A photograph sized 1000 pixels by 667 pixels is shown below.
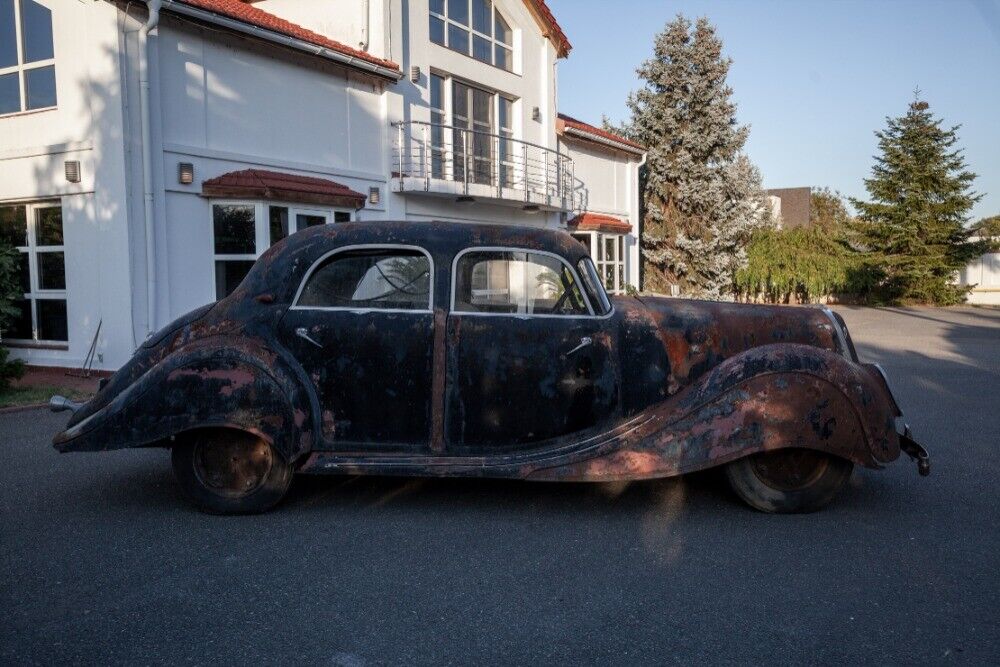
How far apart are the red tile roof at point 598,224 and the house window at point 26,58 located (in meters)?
13.9

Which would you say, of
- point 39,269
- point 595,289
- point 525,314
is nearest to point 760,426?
point 595,289

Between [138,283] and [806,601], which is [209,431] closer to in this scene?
[806,601]

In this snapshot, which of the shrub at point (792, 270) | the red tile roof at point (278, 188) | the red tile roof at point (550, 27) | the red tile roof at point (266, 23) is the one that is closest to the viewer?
the red tile roof at point (266, 23)

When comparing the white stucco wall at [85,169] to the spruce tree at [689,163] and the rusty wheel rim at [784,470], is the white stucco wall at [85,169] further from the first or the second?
the spruce tree at [689,163]

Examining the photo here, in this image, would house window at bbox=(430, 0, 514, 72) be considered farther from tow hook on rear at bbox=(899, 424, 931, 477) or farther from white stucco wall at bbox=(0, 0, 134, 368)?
tow hook on rear at bbox=(899, 424, 931, 477)

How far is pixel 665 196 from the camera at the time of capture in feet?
98.3

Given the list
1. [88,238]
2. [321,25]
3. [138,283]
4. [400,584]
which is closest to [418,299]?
[400,584]

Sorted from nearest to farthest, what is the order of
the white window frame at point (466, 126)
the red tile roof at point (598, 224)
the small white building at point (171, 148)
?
the small white building at point (171, 148) → the white window frame at point (466, 126) → the red tile roof at point (598, 224)

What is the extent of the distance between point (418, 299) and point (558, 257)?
0.98 meters

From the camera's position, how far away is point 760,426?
4.68 metres

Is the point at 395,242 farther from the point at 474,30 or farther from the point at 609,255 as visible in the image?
the point at 609,255

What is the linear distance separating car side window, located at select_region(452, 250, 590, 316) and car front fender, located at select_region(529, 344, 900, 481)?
97cm

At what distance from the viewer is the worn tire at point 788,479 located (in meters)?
4.92

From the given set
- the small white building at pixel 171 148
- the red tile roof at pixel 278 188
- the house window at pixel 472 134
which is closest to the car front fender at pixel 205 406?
the small white building at pixel 171 148
